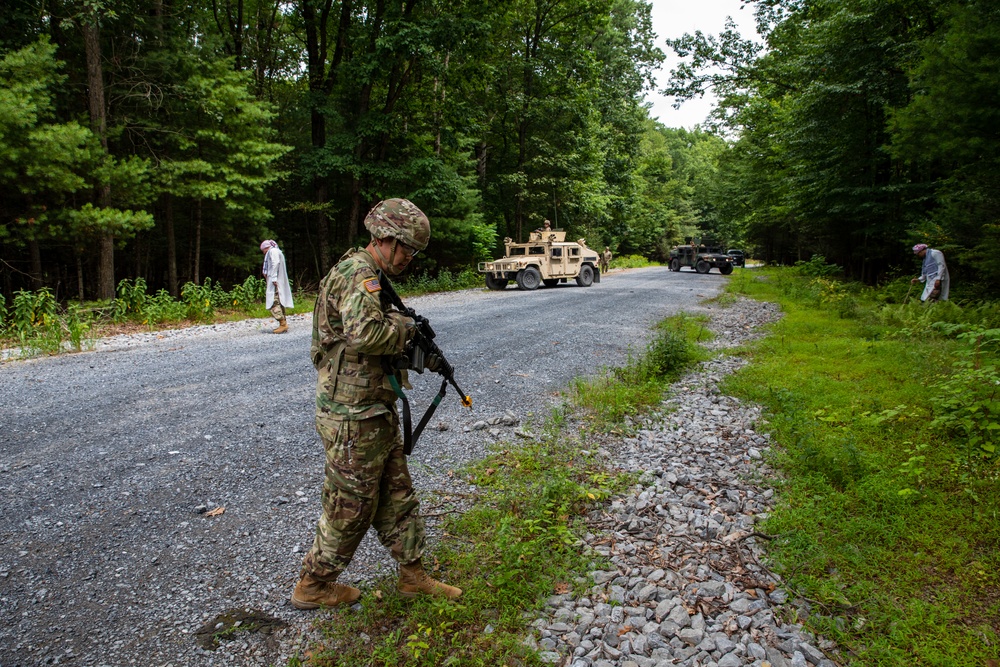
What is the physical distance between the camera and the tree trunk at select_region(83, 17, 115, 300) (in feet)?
36.5

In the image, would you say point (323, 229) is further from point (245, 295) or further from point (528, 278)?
point (528, 278)

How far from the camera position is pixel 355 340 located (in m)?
2.42

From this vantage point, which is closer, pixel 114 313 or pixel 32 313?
pixel 32 313

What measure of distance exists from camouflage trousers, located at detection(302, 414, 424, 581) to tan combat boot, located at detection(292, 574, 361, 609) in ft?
0.19

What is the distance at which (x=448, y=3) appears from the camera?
1675 centimetres

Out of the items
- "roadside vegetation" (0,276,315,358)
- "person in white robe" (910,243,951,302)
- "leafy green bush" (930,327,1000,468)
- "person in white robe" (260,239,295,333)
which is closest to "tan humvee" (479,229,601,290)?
"roadside vegetation" (0,276,315,358)

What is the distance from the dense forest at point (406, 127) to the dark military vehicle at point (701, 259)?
12.7 ft

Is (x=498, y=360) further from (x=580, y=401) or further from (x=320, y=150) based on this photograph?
(x=320, y=150)

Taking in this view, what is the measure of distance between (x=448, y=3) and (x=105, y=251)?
39.0ft

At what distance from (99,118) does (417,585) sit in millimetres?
12824

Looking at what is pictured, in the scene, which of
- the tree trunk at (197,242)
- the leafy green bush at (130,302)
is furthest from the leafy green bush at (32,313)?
the tree trunk at (197,242)

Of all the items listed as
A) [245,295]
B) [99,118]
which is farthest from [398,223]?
[99,118]

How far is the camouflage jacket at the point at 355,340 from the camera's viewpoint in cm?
242

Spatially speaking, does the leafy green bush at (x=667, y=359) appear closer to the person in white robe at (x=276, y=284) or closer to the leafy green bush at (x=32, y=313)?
the person in white robe at (x=276, y=284)
